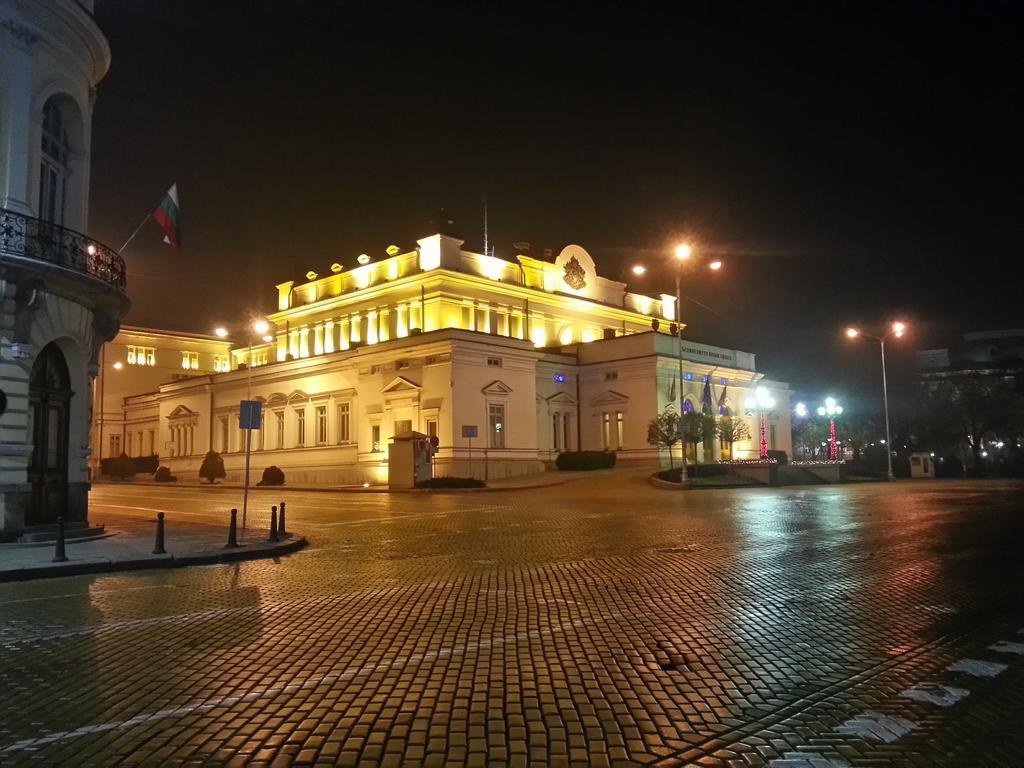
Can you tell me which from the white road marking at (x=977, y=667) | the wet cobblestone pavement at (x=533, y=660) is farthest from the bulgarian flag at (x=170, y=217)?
the white road marking at (x=977, y=667)

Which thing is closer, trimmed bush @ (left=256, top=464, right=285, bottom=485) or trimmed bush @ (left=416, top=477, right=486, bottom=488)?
trimmed bush @ (left=416, top=477, right=486, bottom=488)

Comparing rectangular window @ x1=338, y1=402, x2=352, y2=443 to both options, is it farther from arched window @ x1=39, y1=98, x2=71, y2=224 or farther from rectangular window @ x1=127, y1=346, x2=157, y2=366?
rectangular window @ x1=127, y1=346, x2=157, y2=366

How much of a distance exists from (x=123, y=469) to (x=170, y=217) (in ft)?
183

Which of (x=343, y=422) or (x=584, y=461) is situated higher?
(x=343, y=422)

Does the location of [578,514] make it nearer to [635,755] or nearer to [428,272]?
[635,755]

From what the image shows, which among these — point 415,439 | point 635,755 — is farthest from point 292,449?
point 635,755

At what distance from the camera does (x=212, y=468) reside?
5822cm

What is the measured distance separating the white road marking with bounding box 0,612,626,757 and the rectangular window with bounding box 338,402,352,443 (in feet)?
155

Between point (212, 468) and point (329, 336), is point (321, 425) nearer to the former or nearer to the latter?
point (212, 468)

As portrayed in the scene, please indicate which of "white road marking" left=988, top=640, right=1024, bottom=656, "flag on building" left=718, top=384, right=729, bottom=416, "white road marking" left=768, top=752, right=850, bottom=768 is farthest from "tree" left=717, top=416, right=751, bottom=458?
Result: "white road marking" left=768, top=752, right=850, bottom=768

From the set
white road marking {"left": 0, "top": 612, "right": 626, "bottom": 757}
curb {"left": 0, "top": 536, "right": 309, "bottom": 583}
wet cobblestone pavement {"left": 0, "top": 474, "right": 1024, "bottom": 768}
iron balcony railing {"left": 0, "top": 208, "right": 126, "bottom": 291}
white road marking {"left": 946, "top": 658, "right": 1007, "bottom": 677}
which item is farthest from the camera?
iron balcony railing {"left": 0, "top": 208, "right": 126, "bottom": 291}

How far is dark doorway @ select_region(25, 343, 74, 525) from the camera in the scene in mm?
17422

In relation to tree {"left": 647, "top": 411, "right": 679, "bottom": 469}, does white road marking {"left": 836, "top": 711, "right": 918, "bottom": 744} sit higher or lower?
A: lower

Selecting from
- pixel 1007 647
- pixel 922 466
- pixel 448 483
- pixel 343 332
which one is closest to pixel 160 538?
pixel 1007 647
